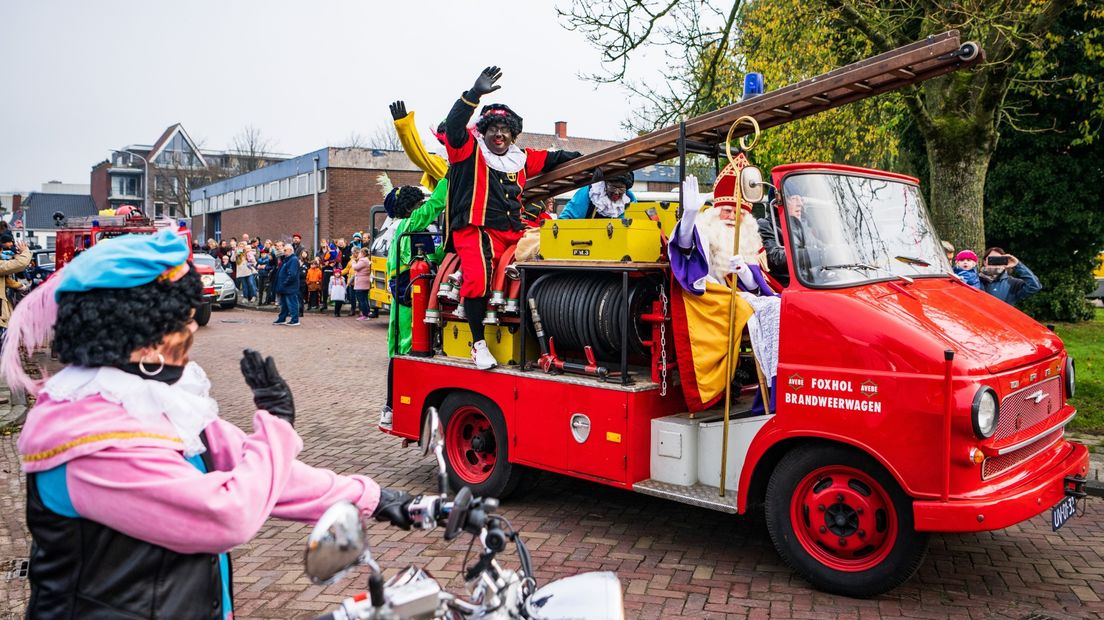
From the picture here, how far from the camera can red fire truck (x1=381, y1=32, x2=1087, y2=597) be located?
4.65 meters

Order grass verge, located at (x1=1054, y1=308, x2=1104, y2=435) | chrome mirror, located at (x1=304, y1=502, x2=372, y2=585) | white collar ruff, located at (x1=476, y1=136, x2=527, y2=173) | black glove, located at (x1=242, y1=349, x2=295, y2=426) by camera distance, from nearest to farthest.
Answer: chrome mirror, located at (x1=304, y1=502, x2=372, y2=585)
black glove, located at (x1=242, y1=349, x2=295, y2=426)
white collar ruff, located at (x1=476, y1=136, x2=527, y2=173)
grass verge, located at (x1=1054, y1=308, x2=1104, y2=435)

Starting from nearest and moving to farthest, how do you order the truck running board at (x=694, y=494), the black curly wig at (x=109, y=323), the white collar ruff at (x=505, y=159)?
the black curly wig at (x=109, y=323) < the truck running board at (x=694, y=494) < the white collar ruff at (x=505, y=159)

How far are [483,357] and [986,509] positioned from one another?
3570 mm

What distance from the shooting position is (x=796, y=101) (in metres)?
5.59

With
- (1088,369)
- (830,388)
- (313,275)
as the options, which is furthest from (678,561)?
(313,275)

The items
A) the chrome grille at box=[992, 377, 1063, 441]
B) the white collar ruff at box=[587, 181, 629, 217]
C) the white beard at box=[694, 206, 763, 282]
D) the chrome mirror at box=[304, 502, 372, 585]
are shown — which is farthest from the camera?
the white collar ruff at box=[587, 181, 629, 217]

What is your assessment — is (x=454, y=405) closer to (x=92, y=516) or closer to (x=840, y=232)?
(x=840, y=232)

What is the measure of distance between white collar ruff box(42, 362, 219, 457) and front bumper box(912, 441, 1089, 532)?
3.58m

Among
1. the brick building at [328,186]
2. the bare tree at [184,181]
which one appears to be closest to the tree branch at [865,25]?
the brick building at [328,186]

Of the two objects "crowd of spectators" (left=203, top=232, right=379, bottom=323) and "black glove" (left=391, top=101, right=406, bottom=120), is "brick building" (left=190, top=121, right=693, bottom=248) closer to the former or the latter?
"crowd of spectators" (left=203, top=232, right=379, bottom=323)

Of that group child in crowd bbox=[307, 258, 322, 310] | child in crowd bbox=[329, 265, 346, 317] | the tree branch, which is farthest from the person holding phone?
child in crowd bbox=[307, 258, 322, 310]

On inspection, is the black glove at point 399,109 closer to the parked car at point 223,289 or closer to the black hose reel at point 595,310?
the black hose reel at point 595,310

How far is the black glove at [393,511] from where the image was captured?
98.7 inches

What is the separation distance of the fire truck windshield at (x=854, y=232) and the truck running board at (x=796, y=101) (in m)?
0.49
